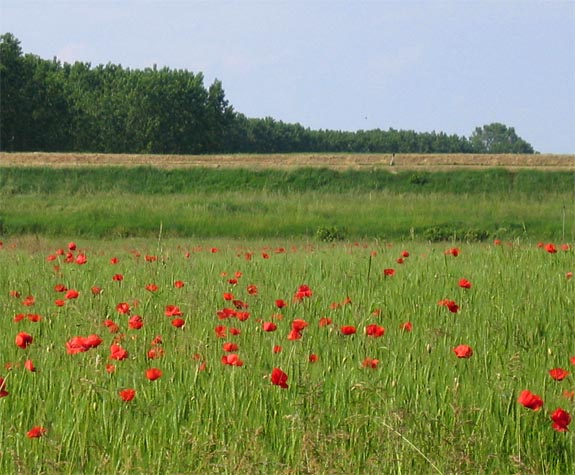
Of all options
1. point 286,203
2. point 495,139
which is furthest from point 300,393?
point 495,139

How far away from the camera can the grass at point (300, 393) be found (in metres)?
3.01

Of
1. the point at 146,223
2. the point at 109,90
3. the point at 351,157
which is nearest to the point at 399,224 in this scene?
the point at 146,223

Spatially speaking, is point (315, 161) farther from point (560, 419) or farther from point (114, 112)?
point (114, 112)

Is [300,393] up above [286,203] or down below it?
above

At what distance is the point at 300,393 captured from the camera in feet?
10.8

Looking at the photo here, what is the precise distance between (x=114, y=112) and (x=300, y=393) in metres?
67.5

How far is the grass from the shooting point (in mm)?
3008

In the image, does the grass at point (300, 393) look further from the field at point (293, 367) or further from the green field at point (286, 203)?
the green field at point (286, 203)

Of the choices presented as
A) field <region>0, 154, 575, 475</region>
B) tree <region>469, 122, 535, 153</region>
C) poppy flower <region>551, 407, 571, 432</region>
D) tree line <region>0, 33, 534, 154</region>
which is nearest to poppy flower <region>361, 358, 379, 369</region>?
field <region>0, 154, 575, 475</region>

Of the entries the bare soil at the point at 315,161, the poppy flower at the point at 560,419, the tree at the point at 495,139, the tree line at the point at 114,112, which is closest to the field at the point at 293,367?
the poppy flower at the point at 560,419

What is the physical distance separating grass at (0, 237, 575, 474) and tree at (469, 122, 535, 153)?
137 meters

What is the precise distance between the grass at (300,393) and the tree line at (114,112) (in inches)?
2104

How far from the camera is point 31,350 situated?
14.1 feet

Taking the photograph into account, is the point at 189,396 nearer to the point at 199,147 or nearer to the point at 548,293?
the point at 548,293
